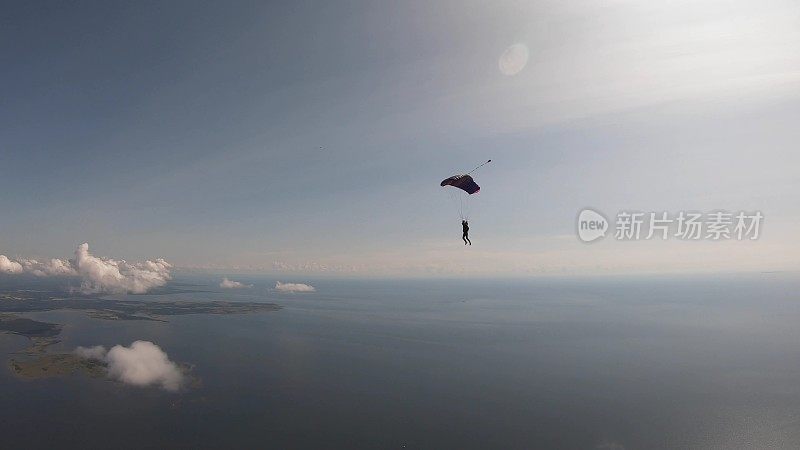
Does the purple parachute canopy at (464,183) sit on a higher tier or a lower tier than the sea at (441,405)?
higher

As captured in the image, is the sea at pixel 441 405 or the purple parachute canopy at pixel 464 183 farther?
the sea at pixel 441 405

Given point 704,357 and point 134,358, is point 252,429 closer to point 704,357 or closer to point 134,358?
point 134,358

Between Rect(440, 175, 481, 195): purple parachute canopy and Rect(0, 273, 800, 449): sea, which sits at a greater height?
Rect(440, 175, 481, 195): purple parachute canopy

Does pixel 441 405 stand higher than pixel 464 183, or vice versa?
pixel 464 183

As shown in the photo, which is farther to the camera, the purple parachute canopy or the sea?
the sea

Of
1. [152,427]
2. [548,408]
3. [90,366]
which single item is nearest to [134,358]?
[90,366]

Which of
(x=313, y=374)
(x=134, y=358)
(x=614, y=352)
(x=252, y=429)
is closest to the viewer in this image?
(x=252, y=429)

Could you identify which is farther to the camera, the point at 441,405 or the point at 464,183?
the point at 441,405

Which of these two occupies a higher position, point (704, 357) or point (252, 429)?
point (704, 357)
